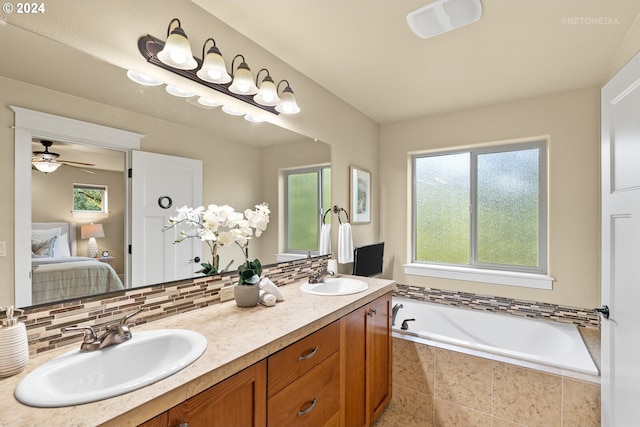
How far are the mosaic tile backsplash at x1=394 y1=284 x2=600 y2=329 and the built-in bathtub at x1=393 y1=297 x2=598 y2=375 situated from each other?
0.06 m

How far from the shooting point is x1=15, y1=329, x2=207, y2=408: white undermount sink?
2.28ft

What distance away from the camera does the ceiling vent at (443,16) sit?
4.63 feet

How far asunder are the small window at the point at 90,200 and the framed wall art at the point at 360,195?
1940mm

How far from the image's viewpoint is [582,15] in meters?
1.51

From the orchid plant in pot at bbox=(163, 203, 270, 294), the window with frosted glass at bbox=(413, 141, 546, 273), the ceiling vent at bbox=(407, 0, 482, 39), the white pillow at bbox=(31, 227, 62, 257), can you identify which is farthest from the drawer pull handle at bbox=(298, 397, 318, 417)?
the window with frosted glass at bbox=(413, 141, 546, 273)

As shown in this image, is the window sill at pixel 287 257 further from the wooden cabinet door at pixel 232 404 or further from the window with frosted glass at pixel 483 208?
the window with frosted glass at pixel 483 208

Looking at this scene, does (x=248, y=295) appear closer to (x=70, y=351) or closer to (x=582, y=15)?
(x=70, y=351)

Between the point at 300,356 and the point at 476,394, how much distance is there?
4.71ft

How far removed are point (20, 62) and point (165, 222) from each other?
0.74 metres

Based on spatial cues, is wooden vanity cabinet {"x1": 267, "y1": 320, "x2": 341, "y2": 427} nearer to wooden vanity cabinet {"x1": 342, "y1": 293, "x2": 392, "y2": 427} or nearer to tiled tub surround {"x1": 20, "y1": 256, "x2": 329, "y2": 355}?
wooden vanity cabinet {"x1": 342, "y1": 293, "x2": 392, "y2": 427}

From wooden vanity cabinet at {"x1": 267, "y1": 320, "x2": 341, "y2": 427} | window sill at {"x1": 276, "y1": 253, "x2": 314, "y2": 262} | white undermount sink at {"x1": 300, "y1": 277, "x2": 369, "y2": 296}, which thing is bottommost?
wooden vanity cabinet at {"x1": 267, "y1": 320, "x2": 341, "y2": 427}

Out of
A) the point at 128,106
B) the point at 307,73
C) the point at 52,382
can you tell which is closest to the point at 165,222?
the point at 128,106

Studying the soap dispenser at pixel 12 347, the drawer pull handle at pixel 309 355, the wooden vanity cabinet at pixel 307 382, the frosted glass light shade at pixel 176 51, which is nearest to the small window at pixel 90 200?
the soap dispenser at pixel 12 347

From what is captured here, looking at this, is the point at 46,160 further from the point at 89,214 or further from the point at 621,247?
the point at 621,247
